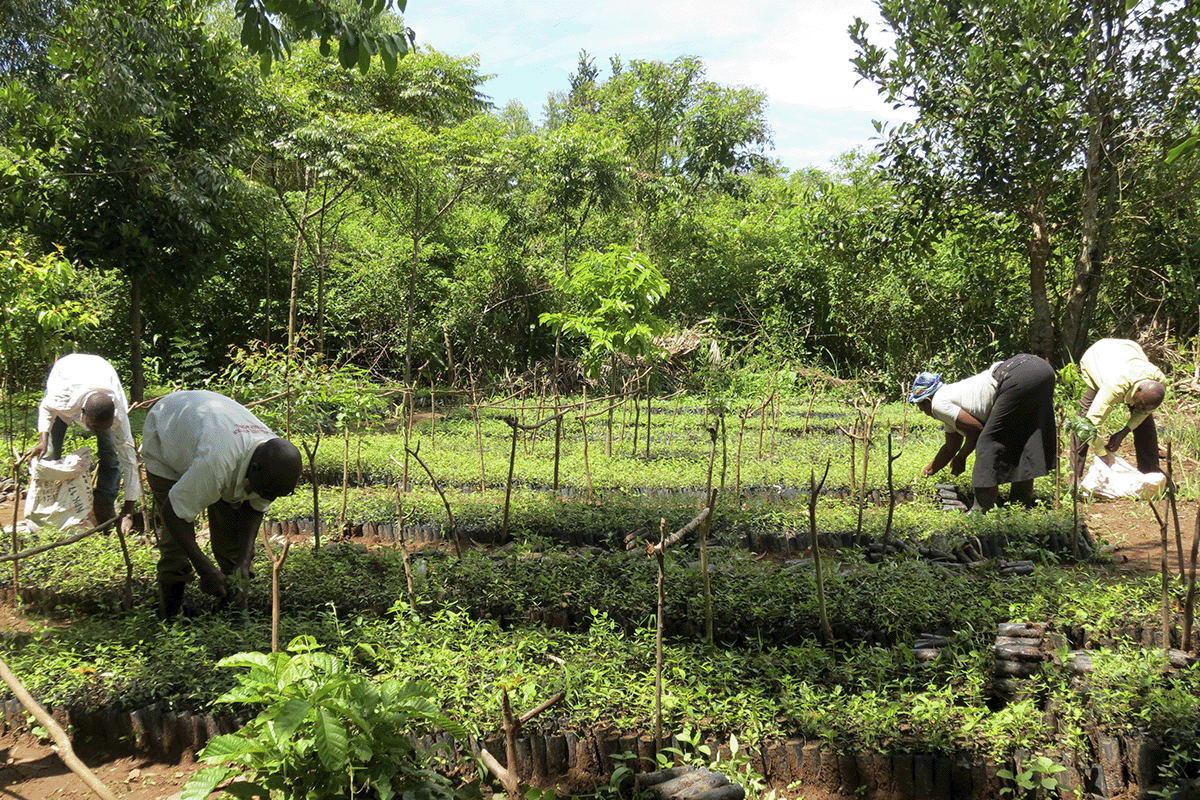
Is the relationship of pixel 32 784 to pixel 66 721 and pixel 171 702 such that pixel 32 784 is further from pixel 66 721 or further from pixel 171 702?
pixel 171 702

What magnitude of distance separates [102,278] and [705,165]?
43.7 feet

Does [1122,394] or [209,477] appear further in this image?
[1122,394]

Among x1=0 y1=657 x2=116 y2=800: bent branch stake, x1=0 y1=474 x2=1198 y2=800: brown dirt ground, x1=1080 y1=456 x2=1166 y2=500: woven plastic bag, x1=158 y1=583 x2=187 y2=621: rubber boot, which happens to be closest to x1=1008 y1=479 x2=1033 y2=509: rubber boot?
x1=1080 y1=456 x2=1166 y2=500: woven plastic bag

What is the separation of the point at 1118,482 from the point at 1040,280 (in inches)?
233

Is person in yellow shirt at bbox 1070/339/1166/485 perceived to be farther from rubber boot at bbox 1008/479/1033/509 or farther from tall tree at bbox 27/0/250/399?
tall tree at bbox 27/0/250/399

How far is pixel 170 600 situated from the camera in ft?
13.6

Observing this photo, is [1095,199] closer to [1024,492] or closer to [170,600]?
[1024,492]

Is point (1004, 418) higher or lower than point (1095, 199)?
lower

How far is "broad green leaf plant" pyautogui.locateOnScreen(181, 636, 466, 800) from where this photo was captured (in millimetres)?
2354

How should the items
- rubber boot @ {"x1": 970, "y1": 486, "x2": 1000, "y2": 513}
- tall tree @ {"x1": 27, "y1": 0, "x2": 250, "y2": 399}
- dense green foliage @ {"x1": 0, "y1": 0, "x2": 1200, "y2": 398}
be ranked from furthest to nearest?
dense green foliage @ {"x1": 0, "y1": 0, "x2": 1200, "y2": 398} → tall tree @ {"x1": 27, "y1": 0, "x2": 250, "y2": 399} → rubber boot @ {"x1": 970, "y1": 486, "x2": 1000, "y2": 513}

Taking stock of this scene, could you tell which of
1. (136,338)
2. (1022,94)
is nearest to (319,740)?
(136,338)

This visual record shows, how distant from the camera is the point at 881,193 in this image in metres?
11.6

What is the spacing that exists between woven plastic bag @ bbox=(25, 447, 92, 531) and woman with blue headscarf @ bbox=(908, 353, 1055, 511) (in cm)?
613

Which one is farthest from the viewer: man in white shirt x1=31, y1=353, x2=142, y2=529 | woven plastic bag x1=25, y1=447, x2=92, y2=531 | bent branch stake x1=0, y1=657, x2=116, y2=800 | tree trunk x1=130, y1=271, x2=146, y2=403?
tree trunk x1=130, y1=271, x2=146, y2=403
